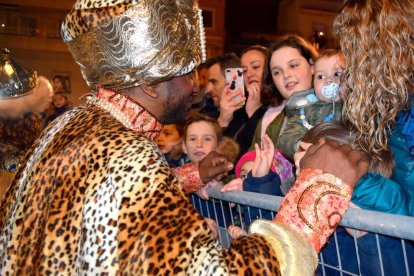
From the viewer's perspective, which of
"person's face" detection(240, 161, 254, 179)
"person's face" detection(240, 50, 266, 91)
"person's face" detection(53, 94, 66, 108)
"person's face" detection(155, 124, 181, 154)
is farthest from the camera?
"person's face" detection(53, 94, 66, 108)

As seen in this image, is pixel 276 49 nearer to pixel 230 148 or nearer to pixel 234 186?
pixel 230 148

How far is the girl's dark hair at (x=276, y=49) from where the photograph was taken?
3.59m

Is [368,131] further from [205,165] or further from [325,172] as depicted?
[205,165]

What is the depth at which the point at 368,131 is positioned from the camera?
6.45 ft

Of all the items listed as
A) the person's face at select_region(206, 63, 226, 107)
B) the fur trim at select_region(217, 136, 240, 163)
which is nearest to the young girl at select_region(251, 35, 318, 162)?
the fur trim at select_region(217, 136, 240, 163)

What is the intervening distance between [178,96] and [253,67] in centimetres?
277

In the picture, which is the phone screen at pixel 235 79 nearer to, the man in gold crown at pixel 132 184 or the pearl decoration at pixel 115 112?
Answer: the man in gold crown at pixel 132 184

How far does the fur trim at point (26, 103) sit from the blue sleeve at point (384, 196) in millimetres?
2906

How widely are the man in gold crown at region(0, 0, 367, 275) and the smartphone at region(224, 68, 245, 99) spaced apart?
89.8 inches

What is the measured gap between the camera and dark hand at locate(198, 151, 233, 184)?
9.44ft

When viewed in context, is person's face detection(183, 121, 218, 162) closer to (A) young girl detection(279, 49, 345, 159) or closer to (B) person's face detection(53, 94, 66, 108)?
(A) young girl detection(279, 49, 345, 159)

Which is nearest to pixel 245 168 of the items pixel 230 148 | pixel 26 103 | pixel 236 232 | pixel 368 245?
pixel 230 148

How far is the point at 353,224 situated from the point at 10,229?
3.65ft

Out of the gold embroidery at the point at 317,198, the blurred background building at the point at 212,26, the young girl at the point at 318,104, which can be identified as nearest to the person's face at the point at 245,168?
the young girl at the point at 318,104
